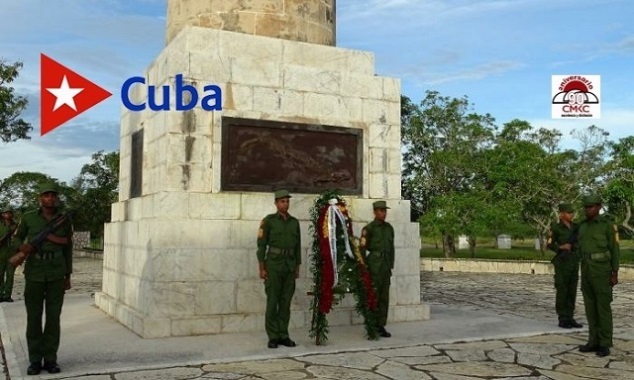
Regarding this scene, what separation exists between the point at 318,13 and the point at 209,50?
2025 mm

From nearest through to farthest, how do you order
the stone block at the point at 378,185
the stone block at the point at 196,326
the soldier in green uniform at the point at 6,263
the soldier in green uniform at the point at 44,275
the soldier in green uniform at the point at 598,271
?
1. the soldier in green uniform at the point at 44,275
2. the soldier in green uniform at the point at 598,271
3. the stone block at the point at 196,326
4. the stone block at the point at 378,185
5. the soldier in green uniform at the point at 6,263

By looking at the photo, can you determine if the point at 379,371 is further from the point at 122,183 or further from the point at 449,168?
the point at 449,168

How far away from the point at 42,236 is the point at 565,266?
263 inches

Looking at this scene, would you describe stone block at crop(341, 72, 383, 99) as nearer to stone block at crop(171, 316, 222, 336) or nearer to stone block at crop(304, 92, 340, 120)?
stone block at crop(304, 92, 340, 120)

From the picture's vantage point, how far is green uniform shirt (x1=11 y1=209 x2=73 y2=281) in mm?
5598

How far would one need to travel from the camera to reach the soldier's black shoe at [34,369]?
539cm

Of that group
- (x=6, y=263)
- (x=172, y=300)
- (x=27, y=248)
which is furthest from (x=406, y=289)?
(x=6, y=263)

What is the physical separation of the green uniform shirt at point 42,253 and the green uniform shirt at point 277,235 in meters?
2.02

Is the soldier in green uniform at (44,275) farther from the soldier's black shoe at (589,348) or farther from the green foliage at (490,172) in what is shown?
the green foliage at (490,172)

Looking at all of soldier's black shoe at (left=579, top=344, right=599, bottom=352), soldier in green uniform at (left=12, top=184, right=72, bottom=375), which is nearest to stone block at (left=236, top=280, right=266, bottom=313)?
soldier in green uniform at (left=12, top=184, right=72, bottom=375)

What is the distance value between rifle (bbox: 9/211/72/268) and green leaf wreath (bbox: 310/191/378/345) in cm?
267

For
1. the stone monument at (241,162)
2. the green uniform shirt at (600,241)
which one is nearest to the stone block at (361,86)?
the stone monument at (241,162)

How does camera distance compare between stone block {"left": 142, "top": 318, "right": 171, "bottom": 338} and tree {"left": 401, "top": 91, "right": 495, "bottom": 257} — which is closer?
stone block {"left": 142, "top": 318, "right": 171, "bottom": 338}

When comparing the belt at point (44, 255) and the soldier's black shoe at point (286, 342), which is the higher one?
the belt at point (44, 255)
